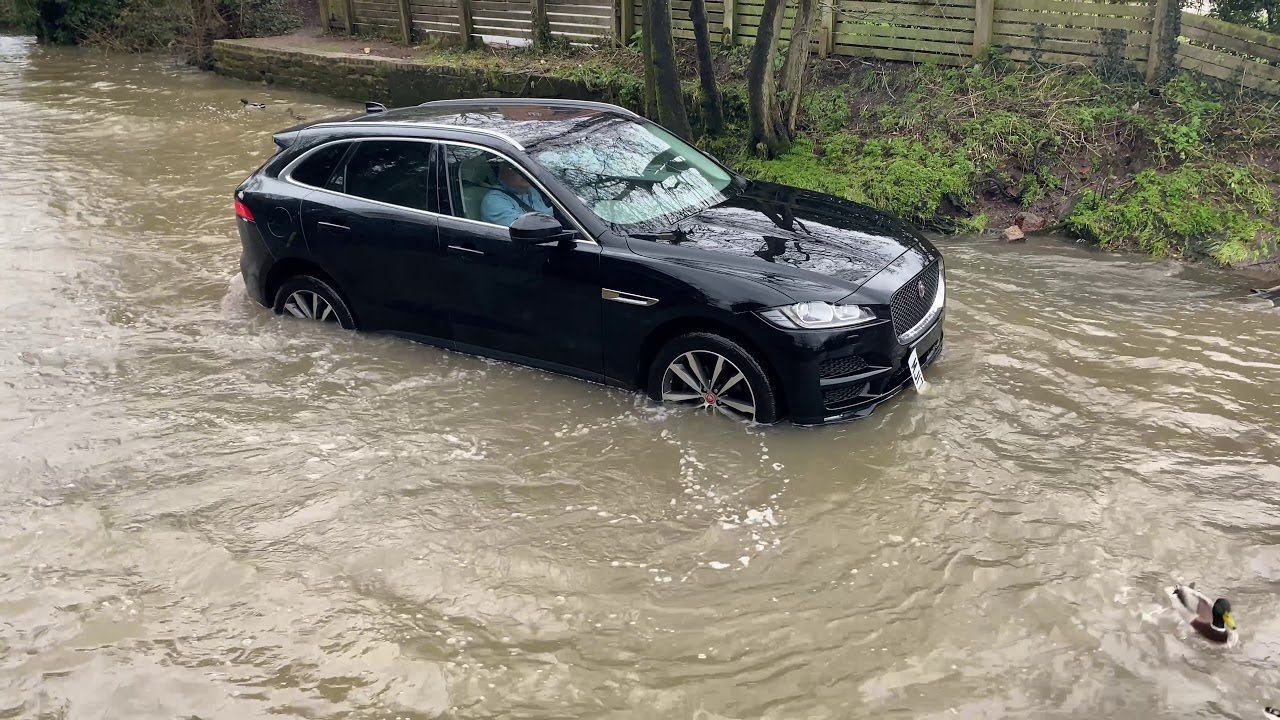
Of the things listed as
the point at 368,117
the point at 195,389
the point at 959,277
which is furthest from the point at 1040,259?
the point at 195,389

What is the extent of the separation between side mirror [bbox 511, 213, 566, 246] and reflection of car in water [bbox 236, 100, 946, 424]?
0.01m

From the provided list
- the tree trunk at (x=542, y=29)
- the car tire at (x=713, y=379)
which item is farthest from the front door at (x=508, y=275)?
the tree trunk at (x=542, y=29)

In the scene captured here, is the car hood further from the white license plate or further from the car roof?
the car roof

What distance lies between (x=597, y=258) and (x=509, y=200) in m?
0.75

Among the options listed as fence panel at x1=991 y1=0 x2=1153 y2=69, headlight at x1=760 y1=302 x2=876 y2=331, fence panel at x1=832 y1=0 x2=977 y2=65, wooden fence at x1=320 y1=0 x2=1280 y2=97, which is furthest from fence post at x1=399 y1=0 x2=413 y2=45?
headlight at x1=760 y1=302 x2=876 y2=331

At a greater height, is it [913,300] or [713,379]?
[913,300]

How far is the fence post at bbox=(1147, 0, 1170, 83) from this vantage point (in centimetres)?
930

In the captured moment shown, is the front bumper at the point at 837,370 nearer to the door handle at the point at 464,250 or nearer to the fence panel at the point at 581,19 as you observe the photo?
the door handle at the point at 464,250

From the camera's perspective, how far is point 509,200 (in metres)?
5.79

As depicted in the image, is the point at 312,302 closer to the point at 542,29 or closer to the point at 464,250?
the point at 464,250

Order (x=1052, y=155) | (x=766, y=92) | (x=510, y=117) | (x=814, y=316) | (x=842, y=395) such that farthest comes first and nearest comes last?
(x=766, y=92) → (x=1052, y=155) → (x=510, y=117) → (x=842, y=395) → (x=814, y=316)

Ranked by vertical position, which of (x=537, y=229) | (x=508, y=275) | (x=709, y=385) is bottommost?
(x=709, y=385)

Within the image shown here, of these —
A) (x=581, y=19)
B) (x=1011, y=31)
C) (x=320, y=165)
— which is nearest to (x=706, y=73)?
(x=1011, y=31)

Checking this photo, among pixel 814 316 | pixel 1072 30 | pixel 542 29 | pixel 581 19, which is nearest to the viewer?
pixel 814 316
